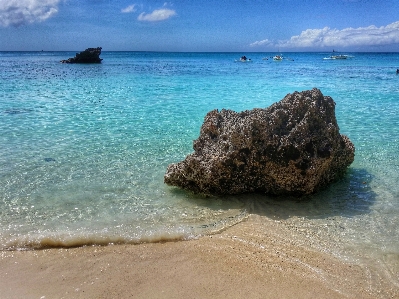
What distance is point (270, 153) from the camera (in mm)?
6070

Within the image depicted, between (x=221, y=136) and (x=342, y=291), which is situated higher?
(x=221, y=136)

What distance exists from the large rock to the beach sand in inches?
51.6

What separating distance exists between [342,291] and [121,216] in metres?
3.45

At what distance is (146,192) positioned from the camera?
21.7ft

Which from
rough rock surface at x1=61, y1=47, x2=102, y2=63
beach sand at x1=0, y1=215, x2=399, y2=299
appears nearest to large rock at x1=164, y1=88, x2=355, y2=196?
beach sand at x1=0, y1=215, x2=399, y2=299

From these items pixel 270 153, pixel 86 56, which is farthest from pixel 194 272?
pixel 86 56

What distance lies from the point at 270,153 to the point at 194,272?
2.59 metres

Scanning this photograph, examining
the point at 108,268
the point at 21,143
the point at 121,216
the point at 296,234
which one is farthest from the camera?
the point at 21,143

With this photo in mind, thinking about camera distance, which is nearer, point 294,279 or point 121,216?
point 294,279

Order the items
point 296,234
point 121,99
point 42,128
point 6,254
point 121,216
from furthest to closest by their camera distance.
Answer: point 121,99, point 42,128, point 121,216, point 296,234, point 6,254

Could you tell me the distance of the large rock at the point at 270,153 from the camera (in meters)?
6.07

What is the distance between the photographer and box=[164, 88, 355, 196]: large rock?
6074mm

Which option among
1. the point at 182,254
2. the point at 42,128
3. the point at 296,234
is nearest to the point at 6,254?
the point at 182,254

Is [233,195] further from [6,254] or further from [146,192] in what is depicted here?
[6,254]
